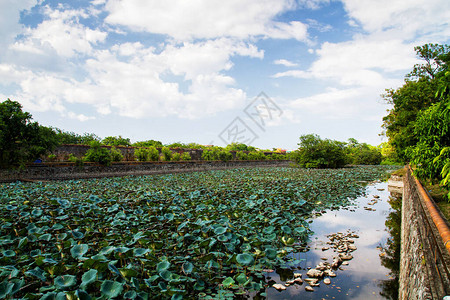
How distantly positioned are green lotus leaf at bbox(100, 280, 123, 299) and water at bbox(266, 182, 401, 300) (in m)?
1.50

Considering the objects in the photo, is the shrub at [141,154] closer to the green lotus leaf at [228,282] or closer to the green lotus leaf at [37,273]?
the green lotus leaf at [37,273]

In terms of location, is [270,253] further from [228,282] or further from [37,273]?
[37,273]

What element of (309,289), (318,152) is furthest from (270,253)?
(318,152)

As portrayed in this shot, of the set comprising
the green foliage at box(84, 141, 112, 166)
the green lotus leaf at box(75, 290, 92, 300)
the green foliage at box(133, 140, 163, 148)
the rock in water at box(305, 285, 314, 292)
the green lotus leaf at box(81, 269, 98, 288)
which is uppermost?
the green foliage at box(133, 140, 163, 148)

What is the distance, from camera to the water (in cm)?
268

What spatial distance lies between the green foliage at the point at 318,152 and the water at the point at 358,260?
633 inches

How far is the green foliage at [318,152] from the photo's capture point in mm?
22141

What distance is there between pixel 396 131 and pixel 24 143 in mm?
19711

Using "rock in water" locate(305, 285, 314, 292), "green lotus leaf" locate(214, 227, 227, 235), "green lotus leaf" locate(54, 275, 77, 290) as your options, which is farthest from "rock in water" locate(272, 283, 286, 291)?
"green lotus leaf" locate(54, 275, 77, 290)

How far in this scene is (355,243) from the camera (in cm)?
437

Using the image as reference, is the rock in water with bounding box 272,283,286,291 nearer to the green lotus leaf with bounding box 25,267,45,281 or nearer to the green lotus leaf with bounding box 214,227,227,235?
the green lotus leaf with bounding box 214,227,227,235

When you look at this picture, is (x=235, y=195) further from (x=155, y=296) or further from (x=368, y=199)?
(x=368, y=199)

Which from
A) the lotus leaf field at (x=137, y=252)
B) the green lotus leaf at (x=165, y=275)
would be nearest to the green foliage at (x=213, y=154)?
the lotus leaf field at (x=137, y=252)

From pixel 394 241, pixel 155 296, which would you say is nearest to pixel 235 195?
pixel 394 241
